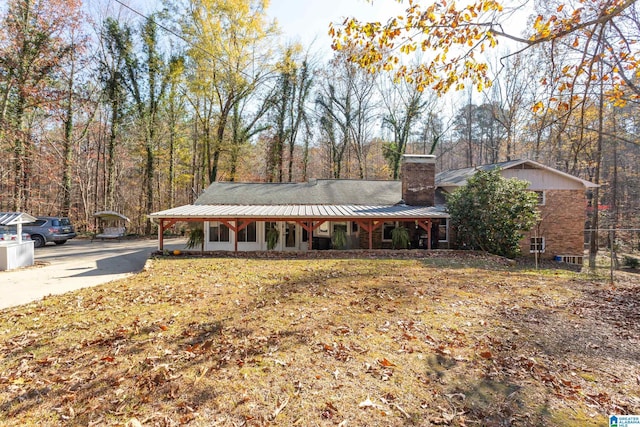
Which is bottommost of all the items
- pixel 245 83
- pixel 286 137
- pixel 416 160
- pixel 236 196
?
pixel 236 196

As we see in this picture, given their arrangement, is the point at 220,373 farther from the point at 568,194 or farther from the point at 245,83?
the point at 245,83

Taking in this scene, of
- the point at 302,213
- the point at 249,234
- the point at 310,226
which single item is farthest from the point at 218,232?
the point at 310,226

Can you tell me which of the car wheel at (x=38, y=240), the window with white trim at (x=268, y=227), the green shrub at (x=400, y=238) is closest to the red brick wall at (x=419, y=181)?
the green shrub at (x=400, y=238)

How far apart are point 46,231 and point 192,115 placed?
1279 centimetres

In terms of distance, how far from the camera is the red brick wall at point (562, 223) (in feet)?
50.2

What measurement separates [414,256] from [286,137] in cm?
1771

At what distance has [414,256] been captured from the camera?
12.2 metres

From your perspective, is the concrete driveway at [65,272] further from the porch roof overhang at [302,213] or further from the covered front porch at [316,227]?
the porch roof overhang at [302,213]

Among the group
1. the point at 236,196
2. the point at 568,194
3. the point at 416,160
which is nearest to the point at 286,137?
the point at 236,196

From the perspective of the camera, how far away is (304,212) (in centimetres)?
1282

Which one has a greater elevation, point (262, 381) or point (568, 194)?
point (568, 194)

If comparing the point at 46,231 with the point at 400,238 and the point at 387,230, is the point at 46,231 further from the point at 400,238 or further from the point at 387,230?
the point at 400,238

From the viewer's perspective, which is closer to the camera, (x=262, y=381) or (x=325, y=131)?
(x=262, y=381)

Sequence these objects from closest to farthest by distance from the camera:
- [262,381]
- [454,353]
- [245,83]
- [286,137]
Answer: [262,381], [454,353], [245,83], [286,137]
